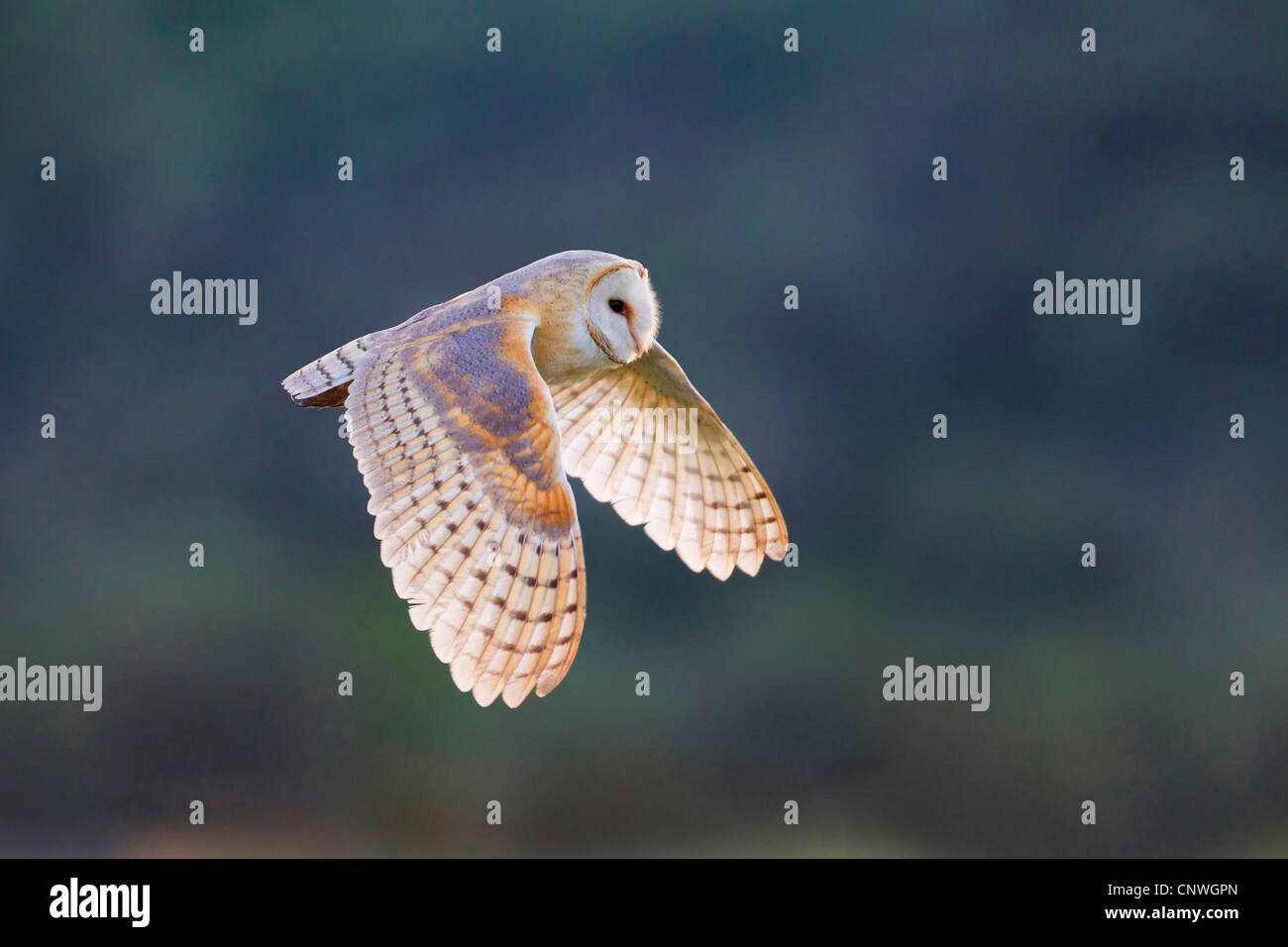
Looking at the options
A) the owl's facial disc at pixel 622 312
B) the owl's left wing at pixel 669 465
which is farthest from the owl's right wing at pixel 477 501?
the owl's left wing at pixel 669 465

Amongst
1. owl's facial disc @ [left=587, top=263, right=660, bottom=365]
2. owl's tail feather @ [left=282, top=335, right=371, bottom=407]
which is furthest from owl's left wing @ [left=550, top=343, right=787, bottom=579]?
owl's tail feather @ [left=282, top=335, right=371, bottom=407]

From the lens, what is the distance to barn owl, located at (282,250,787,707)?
1.78m

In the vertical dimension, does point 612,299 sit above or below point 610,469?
above

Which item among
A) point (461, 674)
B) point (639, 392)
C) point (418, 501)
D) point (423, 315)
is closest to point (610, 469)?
point (639, 392)

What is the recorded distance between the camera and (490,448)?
1.92 metres

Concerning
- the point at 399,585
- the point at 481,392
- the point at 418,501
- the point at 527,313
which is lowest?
the point at 399,585

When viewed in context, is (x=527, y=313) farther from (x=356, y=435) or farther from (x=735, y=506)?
(x=735, y=506)

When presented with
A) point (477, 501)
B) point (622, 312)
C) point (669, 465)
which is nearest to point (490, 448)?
point (477, 501)

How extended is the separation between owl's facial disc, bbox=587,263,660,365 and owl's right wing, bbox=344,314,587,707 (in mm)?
113

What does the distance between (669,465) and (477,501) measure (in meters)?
0.65

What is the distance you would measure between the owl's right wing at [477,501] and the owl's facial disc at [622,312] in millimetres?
113

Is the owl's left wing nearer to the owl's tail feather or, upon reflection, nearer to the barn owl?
the barn owl

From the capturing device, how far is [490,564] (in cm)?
183

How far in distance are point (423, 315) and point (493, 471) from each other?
0.40 meters
